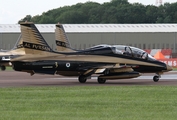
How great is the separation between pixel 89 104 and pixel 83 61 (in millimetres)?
12327

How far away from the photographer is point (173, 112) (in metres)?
17.4

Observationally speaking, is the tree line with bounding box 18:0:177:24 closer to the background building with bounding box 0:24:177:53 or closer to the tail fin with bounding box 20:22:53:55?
the background building with bounding box 0:24:177:53

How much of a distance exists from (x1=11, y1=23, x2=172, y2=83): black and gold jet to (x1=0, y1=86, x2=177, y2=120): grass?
19.4 feet

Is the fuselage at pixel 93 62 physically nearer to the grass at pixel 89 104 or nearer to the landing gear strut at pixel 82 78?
the landing gear strut at pixel 82 78

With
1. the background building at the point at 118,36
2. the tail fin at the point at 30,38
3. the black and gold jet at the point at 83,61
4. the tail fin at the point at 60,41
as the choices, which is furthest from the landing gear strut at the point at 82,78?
the background building at the point at 118,36

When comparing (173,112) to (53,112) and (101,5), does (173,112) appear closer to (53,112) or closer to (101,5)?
(53,112)

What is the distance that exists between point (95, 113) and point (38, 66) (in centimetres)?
1314

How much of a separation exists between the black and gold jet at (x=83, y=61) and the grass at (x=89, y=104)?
233 inches

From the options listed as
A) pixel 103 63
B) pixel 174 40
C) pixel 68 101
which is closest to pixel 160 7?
pixel 174 40

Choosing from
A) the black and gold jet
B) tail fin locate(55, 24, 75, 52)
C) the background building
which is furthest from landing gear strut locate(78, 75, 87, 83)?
the background building

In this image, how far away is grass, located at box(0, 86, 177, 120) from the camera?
16.6m

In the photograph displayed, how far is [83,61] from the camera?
104ft

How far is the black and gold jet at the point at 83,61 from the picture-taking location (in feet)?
98.2

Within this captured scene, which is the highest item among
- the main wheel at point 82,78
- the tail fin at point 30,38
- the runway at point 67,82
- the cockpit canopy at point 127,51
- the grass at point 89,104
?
the tail fin at point 30,38
